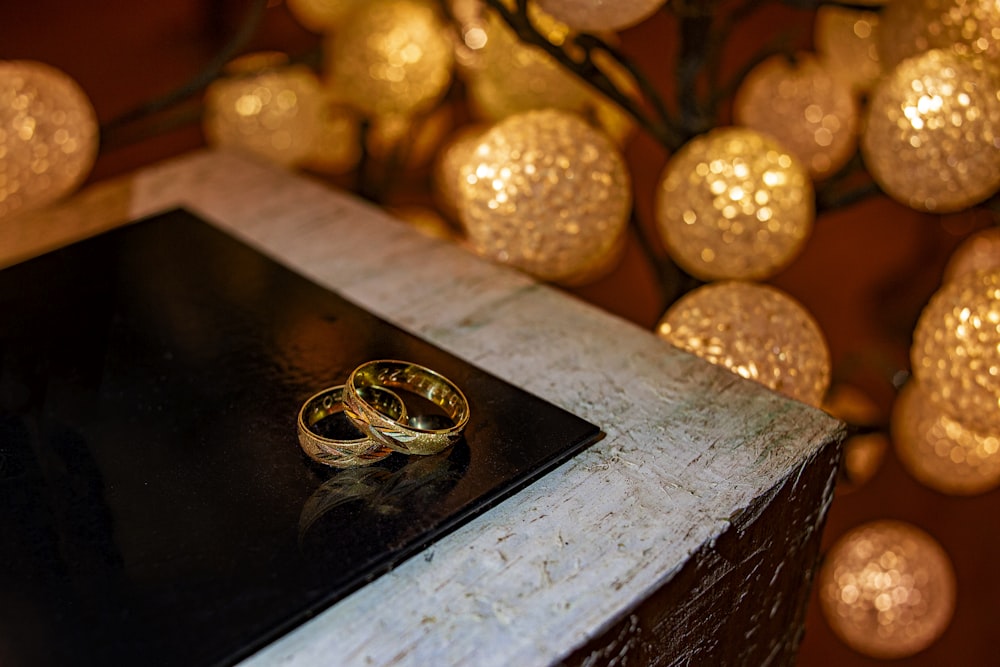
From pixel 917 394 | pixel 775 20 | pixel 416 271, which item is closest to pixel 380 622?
pixel 416 271

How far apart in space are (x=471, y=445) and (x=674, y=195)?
0.30 meters

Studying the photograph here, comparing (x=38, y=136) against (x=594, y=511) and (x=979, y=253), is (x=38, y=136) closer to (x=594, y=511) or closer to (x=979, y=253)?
(x=594, y=511)

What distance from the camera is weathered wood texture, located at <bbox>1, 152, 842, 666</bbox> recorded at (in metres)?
0.47

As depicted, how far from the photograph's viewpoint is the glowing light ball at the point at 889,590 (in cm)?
90

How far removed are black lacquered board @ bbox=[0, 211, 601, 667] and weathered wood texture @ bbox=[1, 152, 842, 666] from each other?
0.07 ft

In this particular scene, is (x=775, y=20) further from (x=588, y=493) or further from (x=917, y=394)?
(x=588, y=493)

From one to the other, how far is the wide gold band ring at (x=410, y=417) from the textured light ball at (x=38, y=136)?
0.36 meters

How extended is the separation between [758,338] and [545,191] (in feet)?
0.63

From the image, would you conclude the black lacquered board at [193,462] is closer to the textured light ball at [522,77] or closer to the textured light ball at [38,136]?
the textured light ball at [38,136]

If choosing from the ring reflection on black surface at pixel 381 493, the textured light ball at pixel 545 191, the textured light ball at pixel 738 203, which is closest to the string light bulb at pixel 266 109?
the textured light ball at pixel 545 191

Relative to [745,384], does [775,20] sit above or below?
above

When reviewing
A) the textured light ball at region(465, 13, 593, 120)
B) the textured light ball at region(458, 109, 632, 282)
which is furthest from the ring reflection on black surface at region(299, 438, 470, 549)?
the textured light ball at region(465, 13, 593, 120)

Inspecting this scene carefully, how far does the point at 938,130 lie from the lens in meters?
0.65

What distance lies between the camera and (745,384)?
65 cm
